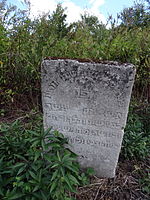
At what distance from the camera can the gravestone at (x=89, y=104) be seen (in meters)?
1.56

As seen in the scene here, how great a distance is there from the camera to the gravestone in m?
1.56

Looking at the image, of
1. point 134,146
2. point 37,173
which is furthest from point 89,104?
point 134,146

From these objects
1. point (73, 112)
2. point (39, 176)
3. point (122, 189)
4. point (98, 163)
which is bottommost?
point (122, 189)

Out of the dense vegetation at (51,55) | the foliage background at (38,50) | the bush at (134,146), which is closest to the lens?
the bush at (134,146)

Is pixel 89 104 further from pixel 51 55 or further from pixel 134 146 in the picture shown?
pixel 51 55

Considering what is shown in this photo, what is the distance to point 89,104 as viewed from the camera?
5.54ft

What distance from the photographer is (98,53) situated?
2932 millimetres

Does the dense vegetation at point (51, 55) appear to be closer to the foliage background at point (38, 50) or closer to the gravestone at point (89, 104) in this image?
Result: the foliage background at point (38, 50)

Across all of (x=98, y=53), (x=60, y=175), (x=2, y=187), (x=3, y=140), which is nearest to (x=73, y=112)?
(x=60, y=175)

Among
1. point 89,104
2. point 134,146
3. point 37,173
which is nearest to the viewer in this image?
point 37,173

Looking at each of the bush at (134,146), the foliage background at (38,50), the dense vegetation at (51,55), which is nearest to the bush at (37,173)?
the dense vegetation at (51,55)

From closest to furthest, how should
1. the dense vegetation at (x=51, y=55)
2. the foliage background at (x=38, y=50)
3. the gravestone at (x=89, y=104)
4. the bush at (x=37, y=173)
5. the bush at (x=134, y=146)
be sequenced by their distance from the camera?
the bush at (x=37, y=173), the gravestone at (x=89, y=104), the bush at (x=134, y=146), the dense vegetation at (x=51, y=55), the foliage background at (x=38, y=50)

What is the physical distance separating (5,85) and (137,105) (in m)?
2.24

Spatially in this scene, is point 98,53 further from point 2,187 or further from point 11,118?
point 2,187
